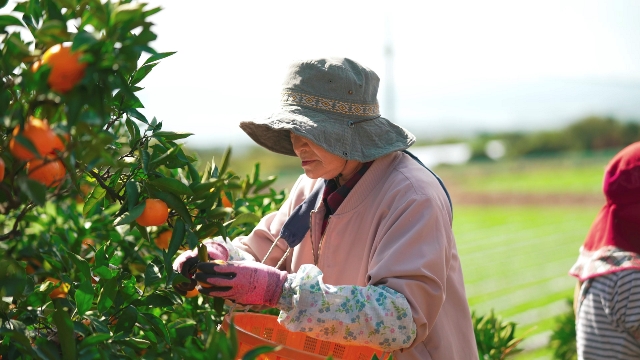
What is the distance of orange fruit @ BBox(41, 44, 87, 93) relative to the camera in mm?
1152

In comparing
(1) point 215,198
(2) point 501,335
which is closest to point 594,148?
(2) point 501,335

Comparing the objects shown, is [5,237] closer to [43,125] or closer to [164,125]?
[43,125]

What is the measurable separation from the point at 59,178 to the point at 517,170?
23768 millimetres

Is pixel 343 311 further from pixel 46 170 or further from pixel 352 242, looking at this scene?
pixel 46 170

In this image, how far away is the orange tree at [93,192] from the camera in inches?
46.4

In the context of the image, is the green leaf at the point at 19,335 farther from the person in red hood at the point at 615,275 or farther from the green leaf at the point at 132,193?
the person in red hood at the point at 615,275

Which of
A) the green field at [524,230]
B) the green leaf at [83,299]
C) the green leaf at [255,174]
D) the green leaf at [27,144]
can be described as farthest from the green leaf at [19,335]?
the green field at [524,230]

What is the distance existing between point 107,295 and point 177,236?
0.18m

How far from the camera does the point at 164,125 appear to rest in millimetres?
1816

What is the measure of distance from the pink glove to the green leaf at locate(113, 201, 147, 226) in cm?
Answer: 23

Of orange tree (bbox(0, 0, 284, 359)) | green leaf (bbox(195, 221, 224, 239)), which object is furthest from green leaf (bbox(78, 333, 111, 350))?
green leaf (bbox(195, 221, 224, 239))

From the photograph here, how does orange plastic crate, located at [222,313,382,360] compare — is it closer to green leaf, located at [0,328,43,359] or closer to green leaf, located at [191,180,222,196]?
green leaf, located at [191,180,222,196]

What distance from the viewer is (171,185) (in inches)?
61.1

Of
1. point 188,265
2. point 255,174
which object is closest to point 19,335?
point 188,265
